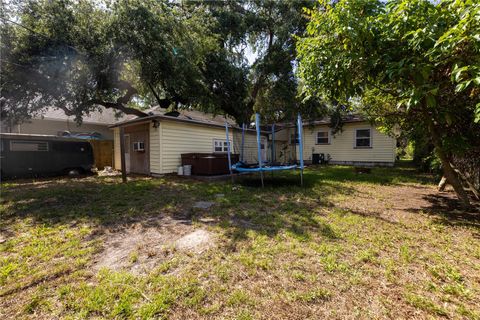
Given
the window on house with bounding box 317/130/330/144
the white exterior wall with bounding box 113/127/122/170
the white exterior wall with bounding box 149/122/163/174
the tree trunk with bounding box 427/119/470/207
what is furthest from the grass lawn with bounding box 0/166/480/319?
the window on house with bounding box 317/130/330/144

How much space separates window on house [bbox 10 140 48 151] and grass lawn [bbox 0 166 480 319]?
16.4 feet

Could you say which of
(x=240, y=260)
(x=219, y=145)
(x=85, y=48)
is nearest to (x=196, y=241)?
(x=240, y=260)

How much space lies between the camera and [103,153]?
41.6 feet

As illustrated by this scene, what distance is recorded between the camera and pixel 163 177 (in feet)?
30.5

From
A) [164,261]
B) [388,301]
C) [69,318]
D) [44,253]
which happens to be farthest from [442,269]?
[44,253]

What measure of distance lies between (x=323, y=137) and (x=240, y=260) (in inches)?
572

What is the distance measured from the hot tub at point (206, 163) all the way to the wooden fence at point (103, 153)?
19.9 ft

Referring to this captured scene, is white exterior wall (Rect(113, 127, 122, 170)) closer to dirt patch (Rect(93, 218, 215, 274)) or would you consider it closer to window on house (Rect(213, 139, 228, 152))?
window on house (Rect(213, 139, 228, 152))

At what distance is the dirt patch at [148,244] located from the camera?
8.62ft

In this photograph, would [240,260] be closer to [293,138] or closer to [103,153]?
[103,153]

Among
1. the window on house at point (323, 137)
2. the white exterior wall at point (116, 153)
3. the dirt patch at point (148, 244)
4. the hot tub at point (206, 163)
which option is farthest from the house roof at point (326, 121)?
the dirt patch at point (148, 244)

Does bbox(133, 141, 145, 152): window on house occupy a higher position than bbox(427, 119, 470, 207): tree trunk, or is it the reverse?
bbox(133, 141, 145, 152): window on house

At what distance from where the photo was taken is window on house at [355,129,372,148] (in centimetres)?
1365

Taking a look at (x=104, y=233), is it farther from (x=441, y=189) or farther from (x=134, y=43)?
(x=441, y=189)
